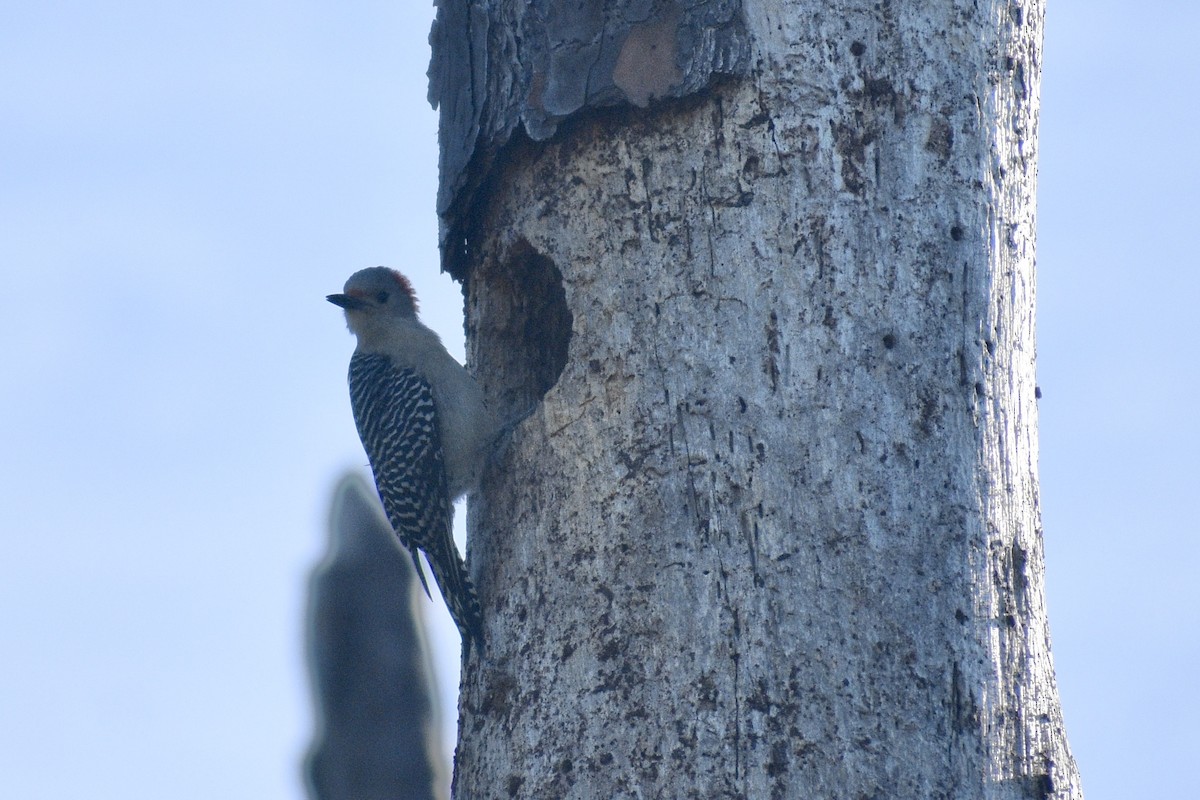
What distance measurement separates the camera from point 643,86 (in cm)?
367

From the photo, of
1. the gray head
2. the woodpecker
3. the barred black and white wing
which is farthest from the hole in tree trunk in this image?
the gray head

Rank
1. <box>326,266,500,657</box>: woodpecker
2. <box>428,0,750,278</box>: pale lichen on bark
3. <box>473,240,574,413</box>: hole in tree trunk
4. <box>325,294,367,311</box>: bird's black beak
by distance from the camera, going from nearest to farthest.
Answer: <box>428,0,750,278</box>: pale lichen on bark → <box>473,240,574,413</box>: hole in tree trunk → <box>326,266,500,657</box>: woodpecker → <box>325,294,367,311</box>: bird's black beak

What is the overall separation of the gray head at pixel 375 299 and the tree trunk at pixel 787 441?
218 centimetres

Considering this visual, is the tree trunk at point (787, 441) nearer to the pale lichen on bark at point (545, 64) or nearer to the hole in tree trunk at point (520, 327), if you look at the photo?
the pale lichen on bark at point (545, 64)

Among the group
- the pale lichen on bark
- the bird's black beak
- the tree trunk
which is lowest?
the tree trunk

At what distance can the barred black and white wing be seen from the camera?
15.3 ft

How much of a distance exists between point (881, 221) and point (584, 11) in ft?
3.42

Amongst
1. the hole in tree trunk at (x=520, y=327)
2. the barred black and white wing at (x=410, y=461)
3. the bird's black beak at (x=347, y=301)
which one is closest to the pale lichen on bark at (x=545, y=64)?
the hole in tree trunk at (x=520, y=327)

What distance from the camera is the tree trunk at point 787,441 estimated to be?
10.1ft

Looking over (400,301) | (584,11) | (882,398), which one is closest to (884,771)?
(882,398)

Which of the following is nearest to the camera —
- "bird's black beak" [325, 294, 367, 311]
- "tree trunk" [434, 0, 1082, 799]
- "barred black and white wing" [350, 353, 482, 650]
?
"tree trunk" [434, 0, 1082, 799]

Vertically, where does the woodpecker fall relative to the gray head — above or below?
below

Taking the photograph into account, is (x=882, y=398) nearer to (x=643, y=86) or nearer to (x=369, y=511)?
(x=643, y=86)

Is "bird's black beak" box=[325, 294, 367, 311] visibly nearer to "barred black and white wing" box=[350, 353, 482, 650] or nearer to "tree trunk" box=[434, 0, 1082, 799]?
"barred black and white wing" box=[350, 353, 482, 650]
